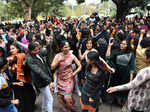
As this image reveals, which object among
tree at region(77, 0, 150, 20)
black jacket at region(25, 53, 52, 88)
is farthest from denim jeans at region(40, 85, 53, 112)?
tree at region(77, 0, 150, 20)

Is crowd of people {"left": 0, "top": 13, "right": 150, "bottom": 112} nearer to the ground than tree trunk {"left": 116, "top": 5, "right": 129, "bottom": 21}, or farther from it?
nearer to the ground

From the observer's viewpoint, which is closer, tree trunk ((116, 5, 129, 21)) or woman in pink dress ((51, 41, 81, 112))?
woman in pink dress ((51, 41, 81, 112))

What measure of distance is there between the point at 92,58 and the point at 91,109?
87 centimetres

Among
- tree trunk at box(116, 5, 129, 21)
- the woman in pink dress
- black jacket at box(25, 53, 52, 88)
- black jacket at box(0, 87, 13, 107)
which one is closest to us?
black jacket at box(0, 87, 13, 107)

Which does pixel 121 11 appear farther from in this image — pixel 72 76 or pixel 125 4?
pixel 72 76

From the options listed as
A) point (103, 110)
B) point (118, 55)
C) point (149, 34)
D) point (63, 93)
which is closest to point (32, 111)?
point (63, 93)

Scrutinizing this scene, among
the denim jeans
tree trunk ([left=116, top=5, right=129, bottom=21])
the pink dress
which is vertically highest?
tree trunk ([left=116, top=5, right=129, bottom=21])

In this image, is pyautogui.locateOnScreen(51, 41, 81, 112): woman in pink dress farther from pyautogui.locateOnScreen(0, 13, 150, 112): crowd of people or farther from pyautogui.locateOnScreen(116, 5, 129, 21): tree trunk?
pyautogui.locateOnScreen(116, 5, 129, 21): tree trunk

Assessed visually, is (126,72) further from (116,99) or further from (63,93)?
(63,93)

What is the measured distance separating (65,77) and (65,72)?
0.10m

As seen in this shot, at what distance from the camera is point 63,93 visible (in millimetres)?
3594

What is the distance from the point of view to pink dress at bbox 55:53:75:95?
3.49 m

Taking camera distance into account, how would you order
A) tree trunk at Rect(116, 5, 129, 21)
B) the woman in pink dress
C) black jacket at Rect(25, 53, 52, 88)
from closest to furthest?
1. black jacket at Rect(25, 53, 52, 88)
2. the woman in pink dress
3. tree trunk at Rect(116, 5, 129, 21)

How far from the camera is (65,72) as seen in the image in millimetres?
3521
